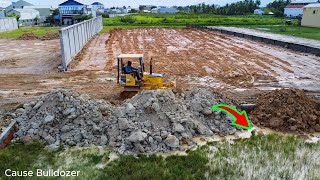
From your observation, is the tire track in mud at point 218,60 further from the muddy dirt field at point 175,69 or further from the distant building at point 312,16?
the distant building at point 312,16

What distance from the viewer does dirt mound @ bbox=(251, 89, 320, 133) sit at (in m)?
9.76

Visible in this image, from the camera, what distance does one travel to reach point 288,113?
998 cm

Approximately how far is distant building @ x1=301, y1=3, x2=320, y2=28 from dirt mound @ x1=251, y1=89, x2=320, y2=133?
1471 inches

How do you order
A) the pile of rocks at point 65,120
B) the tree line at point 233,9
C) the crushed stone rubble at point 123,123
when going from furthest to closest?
the tree line at point 233,9, the pile of rocks at point 65,120, the crushed stone rubble at point 123,123

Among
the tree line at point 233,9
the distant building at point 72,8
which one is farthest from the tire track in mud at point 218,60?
the tree line at point 233,9

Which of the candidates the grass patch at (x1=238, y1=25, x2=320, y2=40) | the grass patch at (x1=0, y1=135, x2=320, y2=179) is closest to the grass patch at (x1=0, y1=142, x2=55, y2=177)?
the grass patch at (x1=0, y1=135, x2=320, y2=179)

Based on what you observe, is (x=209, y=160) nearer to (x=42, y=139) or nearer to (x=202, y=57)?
(x=42, y=139)

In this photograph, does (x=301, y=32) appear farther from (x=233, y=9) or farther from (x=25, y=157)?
(x=233, y=9)

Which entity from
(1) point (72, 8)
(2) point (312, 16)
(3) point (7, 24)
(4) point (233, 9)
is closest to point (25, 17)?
(1) point (72, 8)

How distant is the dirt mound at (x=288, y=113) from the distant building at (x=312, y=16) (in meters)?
37.4

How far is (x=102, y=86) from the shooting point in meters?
13.8

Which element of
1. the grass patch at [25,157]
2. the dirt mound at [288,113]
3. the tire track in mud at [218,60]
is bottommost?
the grass patch at [25,157]

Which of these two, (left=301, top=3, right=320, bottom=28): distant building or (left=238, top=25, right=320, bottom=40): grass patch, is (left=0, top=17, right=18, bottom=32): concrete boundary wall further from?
(left=301, top=3, right=320, bottom=28): distant building

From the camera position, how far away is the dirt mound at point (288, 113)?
9758 millimetres
